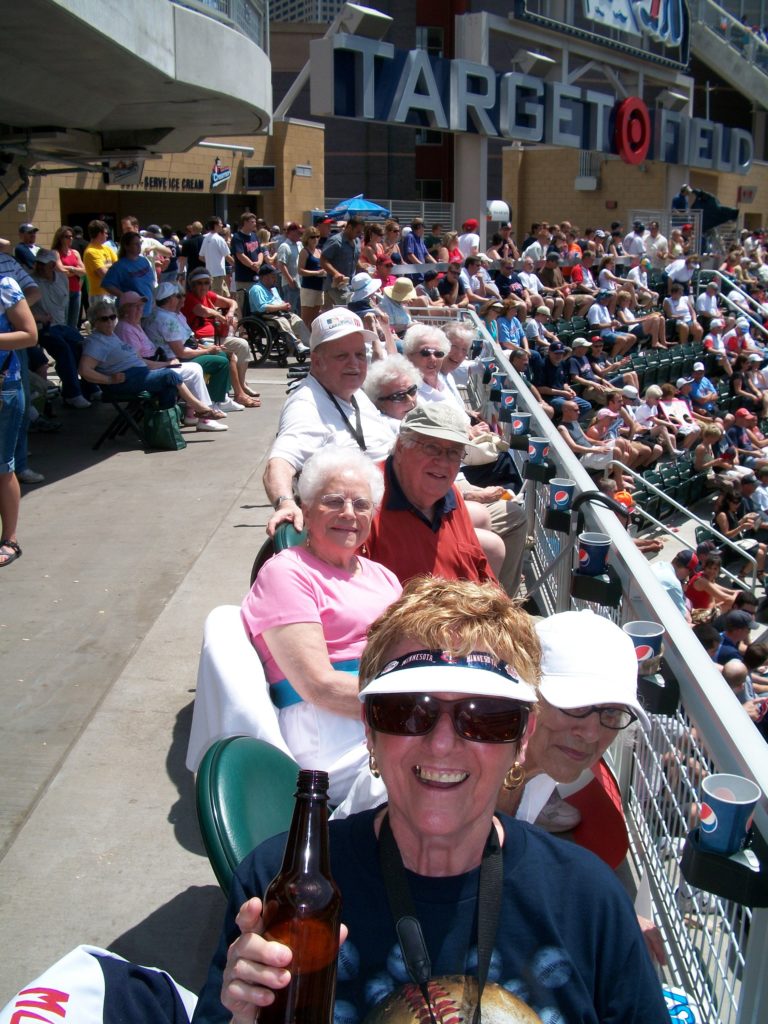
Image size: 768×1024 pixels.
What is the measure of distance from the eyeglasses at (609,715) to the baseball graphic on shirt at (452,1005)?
0.85m

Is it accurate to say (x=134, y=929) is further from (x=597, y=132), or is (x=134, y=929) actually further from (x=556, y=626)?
(x=597, y=132)

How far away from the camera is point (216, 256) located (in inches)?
529

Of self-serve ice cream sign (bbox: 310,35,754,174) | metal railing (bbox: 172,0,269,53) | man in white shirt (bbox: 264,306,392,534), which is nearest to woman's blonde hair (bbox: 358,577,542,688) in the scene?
man in white shirt (bbox: 264,306,392,534)

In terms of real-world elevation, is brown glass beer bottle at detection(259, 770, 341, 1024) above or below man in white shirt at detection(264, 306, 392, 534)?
below

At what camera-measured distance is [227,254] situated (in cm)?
1366

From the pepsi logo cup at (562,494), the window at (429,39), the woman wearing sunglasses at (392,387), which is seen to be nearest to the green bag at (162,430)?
the woman wearing sunglasses at (392,387)

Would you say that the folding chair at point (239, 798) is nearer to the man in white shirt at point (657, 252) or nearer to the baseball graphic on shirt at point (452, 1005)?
the baseball graphic on shirt at point (452, 1005)

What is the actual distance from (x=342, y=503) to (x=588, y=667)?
4.06 feet

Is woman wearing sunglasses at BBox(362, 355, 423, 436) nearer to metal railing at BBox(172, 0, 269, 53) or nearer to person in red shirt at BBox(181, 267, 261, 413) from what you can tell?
metal railing at BBox(172, 0, 269, 53)

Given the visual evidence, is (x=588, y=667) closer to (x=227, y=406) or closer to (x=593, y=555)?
(x=593, y=555)

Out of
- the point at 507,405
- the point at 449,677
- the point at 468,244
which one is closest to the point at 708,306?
the point at 468,244

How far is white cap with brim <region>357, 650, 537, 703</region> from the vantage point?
165 centimetres

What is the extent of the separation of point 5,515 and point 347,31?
56.8 feet

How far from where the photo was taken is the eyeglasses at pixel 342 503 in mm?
3320
